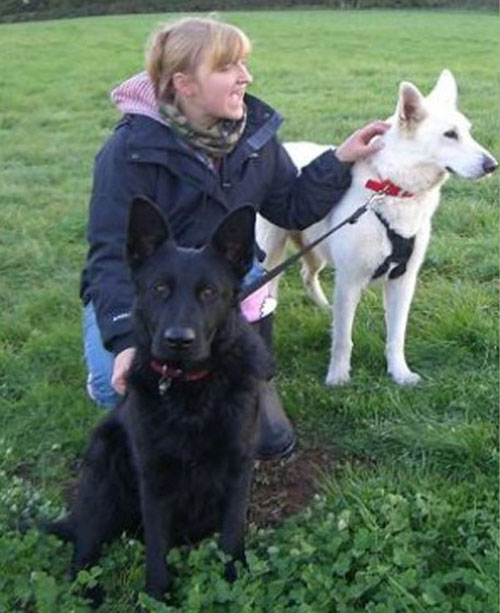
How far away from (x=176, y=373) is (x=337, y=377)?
142cm

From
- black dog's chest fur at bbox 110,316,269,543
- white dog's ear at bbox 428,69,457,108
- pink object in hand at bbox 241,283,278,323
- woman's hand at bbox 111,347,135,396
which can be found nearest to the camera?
black dog's chest fur at bbox 110,316,269,543

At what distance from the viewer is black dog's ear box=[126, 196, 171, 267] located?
2.51 metres

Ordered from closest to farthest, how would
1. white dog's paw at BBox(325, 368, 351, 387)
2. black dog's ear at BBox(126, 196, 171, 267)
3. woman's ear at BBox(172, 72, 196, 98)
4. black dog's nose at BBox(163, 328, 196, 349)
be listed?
1. black dog's nose at BBox(163, 328, 196, 349)
2. black dog's ear at BBox(126, 196, 171, 267)
3. woman's ear at BBox(172, 72, 196, 98)
4. white dog's paw at BBox(325, 368, 351, 387)

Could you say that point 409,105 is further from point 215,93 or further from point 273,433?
point 273,433

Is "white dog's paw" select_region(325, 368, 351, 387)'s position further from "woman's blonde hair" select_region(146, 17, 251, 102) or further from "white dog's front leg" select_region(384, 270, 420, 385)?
"woman's blonde hair" select_region(146, 17, 251, 102)

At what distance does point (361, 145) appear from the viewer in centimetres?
380

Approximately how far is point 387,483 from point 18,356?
1.98m

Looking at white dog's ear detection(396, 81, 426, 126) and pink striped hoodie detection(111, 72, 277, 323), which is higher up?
pink striped hoodie detection(111, 72, 277, 323)

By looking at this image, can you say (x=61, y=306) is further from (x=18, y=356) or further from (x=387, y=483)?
(x=387, y=483)

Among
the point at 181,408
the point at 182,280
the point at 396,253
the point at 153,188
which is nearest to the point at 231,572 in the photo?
the point at 181,408

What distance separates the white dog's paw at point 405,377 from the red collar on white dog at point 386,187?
0.72 meters

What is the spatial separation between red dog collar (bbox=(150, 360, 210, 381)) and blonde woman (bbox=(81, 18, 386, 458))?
Answer: 0.37m

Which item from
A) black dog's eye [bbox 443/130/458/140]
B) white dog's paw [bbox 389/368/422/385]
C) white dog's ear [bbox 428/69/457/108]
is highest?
white dog's ear [bbox 428/69/457/108]

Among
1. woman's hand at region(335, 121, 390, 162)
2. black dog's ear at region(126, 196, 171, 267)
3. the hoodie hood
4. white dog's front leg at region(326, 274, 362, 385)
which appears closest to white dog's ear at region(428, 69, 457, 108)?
woman's hand at region(335, 121, 390, 162)
